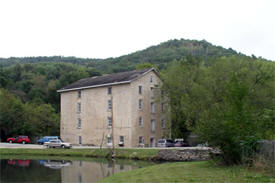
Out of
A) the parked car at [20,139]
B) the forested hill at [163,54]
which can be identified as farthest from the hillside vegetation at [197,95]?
the forested hill at [163,54]

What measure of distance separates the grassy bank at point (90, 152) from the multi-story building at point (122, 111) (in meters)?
5.79

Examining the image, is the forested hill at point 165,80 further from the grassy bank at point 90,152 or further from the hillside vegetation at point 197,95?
the grassy bank at point 90,152

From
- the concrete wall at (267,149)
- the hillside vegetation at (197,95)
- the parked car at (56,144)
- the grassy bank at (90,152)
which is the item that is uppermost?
the hillside vegetation at (197,95)

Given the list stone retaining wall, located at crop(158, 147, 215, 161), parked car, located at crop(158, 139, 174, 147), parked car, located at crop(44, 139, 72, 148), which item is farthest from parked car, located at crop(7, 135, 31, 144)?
stone retaining wall, located at crop(158, 147, 215, 161)

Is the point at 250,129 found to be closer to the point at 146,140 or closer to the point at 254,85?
the point at 254,85

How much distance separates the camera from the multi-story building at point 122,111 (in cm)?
5153

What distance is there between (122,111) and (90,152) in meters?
8.92

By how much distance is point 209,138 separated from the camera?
2183cm

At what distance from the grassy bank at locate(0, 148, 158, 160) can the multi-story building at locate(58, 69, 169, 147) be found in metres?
5.79

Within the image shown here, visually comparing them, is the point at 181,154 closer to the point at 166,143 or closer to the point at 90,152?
the point at 166,143

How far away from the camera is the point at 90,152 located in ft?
151

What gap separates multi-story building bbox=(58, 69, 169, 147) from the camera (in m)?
51.5

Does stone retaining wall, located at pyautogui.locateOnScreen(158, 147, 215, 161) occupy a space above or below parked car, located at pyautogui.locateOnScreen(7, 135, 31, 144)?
below

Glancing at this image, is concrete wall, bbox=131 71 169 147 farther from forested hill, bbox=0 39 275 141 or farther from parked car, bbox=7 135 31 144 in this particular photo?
parked car, bbox=7 135 31 144
